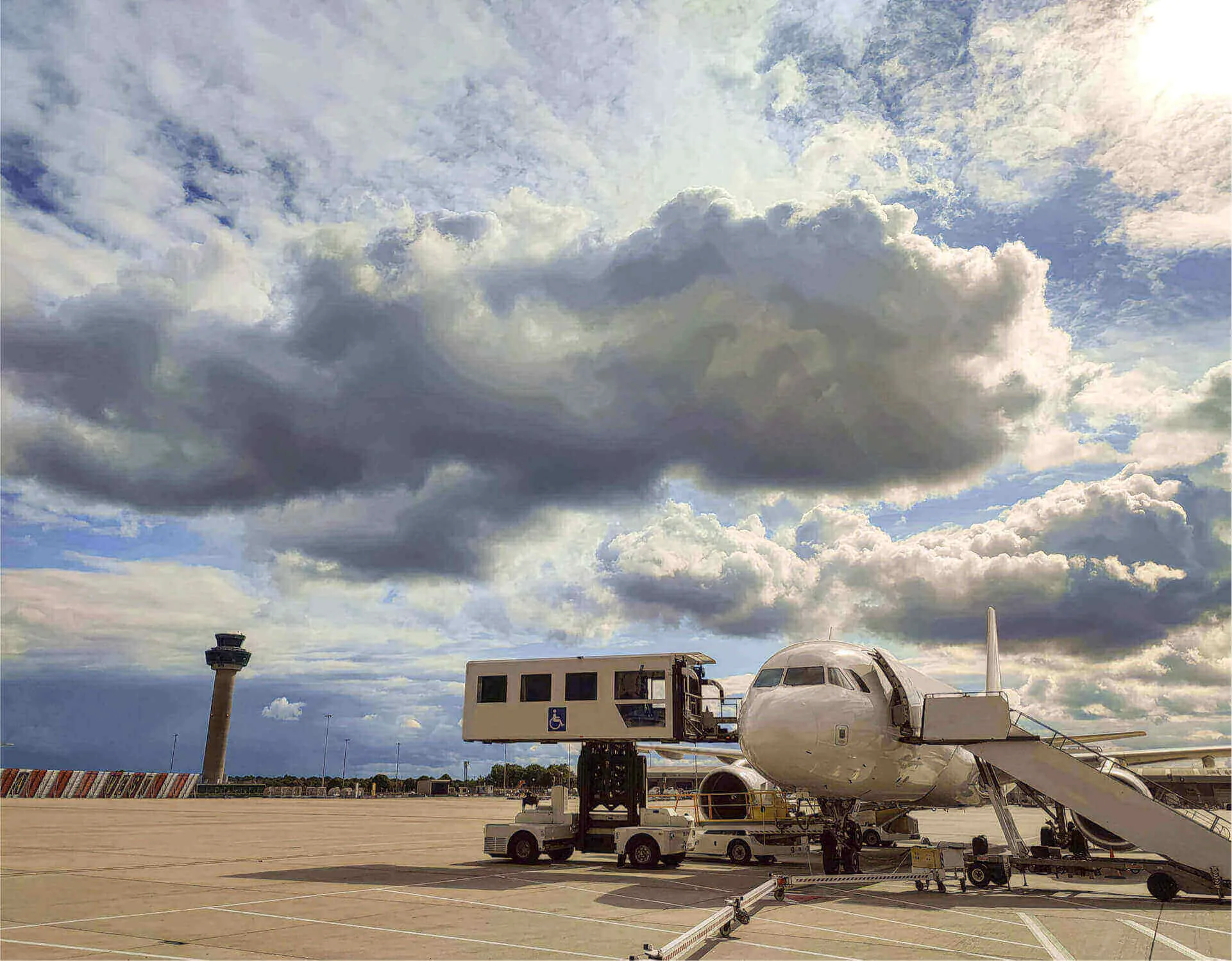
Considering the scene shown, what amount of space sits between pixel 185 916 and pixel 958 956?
37.8 feet

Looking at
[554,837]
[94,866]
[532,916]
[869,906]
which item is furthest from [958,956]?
[94,866]

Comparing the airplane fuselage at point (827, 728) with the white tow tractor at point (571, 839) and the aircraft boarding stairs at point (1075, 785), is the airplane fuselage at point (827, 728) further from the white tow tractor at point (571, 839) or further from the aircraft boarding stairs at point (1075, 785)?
the white tow tractor at point (571, 839)

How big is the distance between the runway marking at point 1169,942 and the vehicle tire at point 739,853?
12.0 m

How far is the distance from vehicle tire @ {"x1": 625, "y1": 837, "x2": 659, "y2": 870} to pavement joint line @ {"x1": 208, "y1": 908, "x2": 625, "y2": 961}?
422 inches

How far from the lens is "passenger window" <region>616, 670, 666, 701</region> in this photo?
2530cm

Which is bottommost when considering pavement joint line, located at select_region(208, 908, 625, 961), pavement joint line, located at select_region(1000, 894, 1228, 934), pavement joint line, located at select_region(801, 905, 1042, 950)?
pavement joint line, located at select_region(1000, 894, 1228, 934)

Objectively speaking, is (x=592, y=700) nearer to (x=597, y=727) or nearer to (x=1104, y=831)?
(x=597, y=727)

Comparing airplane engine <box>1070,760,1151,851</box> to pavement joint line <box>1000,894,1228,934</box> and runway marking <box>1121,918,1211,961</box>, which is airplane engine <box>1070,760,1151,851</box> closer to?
pavement joint line <box>1000,894,1228,934</box>

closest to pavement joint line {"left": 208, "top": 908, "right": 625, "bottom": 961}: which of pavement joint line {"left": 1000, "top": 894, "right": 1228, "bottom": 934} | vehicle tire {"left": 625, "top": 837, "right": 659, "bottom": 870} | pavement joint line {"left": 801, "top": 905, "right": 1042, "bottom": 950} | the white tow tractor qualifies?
pavement joint line {"left": 801, "top": 905, "right": 1042, "bottom": 950}

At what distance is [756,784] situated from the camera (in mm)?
29297

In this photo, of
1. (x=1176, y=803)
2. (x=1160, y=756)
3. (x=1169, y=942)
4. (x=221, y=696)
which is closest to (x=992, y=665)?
(x=1160, y=756)

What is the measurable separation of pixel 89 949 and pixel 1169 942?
14910mm

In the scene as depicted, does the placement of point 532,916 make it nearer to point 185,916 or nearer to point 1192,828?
point 185,916

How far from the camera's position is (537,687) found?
1043 inches
